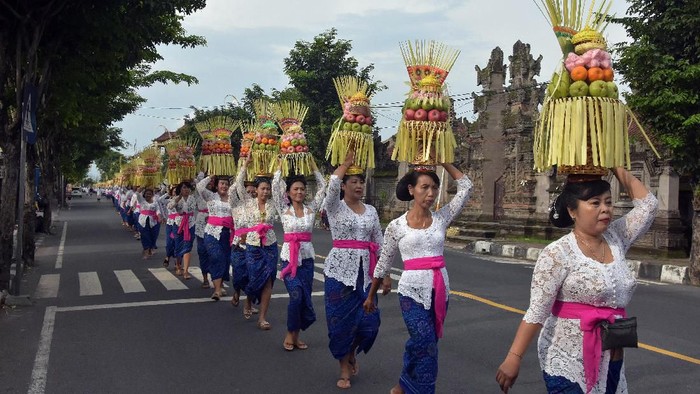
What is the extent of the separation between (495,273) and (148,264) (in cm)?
743

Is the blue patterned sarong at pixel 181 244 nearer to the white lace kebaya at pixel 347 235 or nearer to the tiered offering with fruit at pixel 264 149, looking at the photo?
the tiered offering with fruit at pixel 264 149

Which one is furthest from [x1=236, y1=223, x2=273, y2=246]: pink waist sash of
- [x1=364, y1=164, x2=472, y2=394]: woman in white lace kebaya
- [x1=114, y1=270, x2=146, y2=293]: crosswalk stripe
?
[x1=114, y1=270, x2=146, y2=293]: crosswalk stripe

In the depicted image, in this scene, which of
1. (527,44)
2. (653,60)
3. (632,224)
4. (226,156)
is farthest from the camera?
(527,44)

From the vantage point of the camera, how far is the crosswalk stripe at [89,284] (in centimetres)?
1012

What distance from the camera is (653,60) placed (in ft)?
38.4

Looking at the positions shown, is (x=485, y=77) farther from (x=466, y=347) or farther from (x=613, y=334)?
(x=613, y=334)

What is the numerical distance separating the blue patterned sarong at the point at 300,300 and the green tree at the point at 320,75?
21533 millimetres

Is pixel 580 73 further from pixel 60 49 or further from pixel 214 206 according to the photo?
pixel 60 49

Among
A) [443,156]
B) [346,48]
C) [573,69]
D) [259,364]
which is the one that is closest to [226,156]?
[259,364]

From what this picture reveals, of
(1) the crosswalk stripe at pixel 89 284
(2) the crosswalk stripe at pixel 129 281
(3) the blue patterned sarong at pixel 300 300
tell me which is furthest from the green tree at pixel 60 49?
(3) the blue patterned sarong at pixel 300 300

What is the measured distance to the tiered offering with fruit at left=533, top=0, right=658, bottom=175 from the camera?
3078 mm

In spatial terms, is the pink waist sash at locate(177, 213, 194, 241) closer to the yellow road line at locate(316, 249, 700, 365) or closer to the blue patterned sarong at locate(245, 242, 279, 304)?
the blue patterned sarong at locate(245, 242, 279, 304)

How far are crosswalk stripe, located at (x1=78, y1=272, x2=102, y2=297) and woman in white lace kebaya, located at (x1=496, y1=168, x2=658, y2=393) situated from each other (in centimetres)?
856

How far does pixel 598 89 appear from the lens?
310 centimetres
